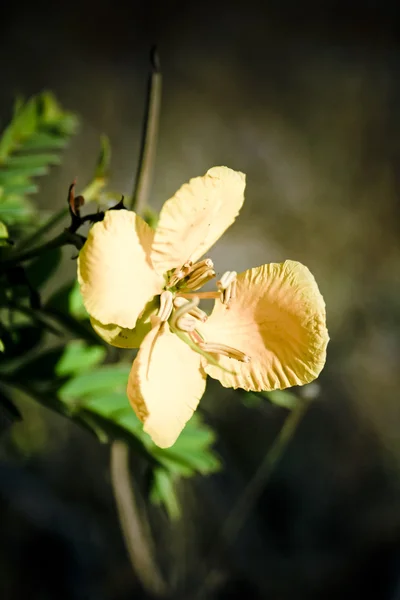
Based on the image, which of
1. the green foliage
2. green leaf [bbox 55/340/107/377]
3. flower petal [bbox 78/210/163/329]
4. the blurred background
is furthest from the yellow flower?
the blurred background

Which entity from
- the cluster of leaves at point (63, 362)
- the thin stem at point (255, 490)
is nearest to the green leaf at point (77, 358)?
the cluster of leaves at point (63, 362)

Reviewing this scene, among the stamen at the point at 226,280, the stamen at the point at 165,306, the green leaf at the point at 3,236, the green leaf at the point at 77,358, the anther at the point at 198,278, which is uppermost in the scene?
the green leaf at the point at 3,236

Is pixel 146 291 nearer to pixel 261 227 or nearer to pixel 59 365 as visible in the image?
pixel 59 365

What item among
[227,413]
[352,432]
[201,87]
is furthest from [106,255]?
[201,87]

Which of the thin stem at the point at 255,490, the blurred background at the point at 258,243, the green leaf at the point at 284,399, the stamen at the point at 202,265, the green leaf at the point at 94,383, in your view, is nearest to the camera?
the stamen at the point at 202,265

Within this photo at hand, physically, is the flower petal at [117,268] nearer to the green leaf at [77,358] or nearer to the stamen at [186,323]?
the stamen at [186,323]

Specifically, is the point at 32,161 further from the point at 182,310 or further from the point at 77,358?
the point at 182,310

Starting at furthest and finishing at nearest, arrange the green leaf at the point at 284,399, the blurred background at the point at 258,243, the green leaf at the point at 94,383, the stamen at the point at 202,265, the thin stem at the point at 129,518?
the blurred background at the point at 258,243 → the thin stem at the point at 129,518 → the green leaf at the point at 284,399 → the green leaf at the point at 94,383 → the stamen at the point at 202,265
